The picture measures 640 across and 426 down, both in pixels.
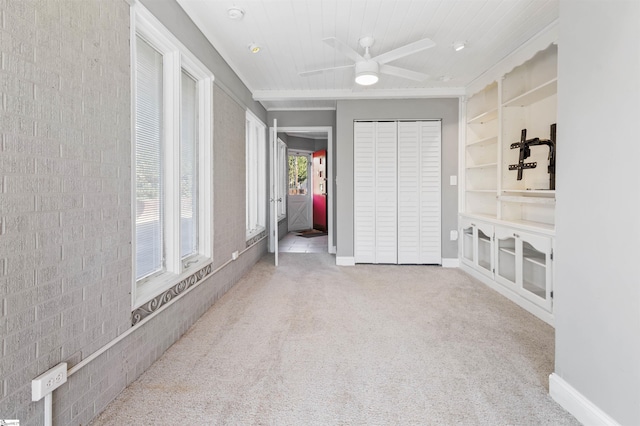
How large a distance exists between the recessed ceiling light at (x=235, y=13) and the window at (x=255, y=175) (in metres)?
1.87

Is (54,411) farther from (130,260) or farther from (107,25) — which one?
(107,25)

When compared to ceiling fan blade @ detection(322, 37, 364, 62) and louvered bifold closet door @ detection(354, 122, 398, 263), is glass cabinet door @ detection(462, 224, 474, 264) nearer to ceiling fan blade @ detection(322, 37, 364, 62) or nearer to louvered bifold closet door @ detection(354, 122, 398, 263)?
louvered bifold closet door @ detection(354, 122, 398, 263)

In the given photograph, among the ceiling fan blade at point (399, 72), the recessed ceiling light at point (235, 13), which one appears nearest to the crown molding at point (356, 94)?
the ceiling fan blade at point (399, 72)

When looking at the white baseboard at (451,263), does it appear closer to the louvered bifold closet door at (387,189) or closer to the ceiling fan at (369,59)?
the louvered bifold closet door at (387,189)

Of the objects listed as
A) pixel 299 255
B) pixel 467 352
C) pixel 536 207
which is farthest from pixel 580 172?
pixel 299 255

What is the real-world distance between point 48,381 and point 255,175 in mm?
3925

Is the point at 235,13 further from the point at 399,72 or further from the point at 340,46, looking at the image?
the point at 399,72

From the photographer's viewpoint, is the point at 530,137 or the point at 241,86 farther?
the point at 241,86

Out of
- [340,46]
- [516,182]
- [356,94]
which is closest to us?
[340,46]

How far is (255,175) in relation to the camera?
16.3ft

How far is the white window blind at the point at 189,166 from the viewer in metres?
2.64

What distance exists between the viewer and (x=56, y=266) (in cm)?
128

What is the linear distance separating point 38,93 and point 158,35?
3.78 ft

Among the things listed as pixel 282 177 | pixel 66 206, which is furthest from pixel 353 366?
pixel 282 177
